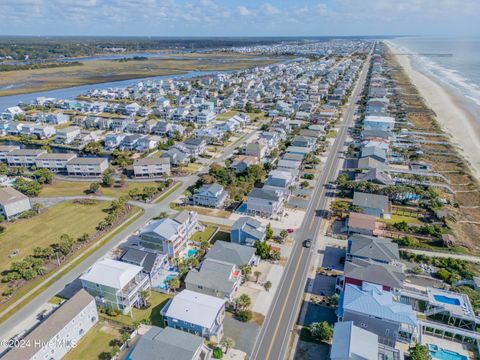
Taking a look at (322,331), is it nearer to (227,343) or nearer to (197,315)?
(227,343)

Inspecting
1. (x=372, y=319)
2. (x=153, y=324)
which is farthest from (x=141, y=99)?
(x=372, y=319)

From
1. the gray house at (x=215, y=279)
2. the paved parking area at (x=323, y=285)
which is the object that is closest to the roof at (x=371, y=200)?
the paved parking area at (x=323, y=285)

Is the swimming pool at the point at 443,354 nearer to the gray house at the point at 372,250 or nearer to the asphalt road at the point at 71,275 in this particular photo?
the gray house at the point at 372,250

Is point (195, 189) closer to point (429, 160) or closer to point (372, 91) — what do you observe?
point (429, 160)

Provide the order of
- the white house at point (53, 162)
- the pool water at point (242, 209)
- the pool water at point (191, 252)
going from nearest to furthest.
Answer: the pool water at point (191, 252) < the pool water at point (242, 209) < the white house at point (53, 162)

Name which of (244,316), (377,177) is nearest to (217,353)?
(244,316)

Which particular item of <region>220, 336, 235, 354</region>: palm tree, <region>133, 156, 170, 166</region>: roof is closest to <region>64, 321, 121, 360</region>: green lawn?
<region>220, 336, 235, 354</region>: palm tree

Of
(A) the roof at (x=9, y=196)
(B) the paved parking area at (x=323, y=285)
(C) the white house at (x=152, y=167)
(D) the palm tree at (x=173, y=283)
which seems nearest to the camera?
(D) the palm tree at (x=173, y=283)
